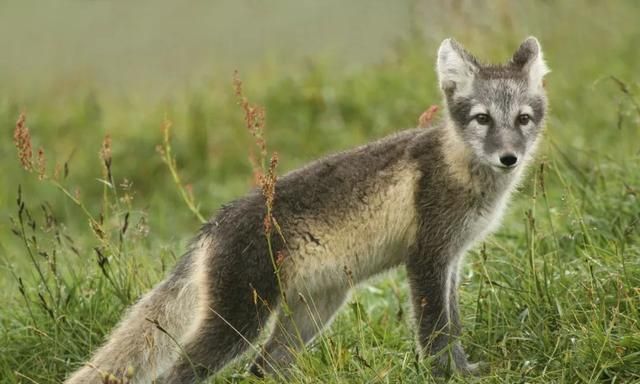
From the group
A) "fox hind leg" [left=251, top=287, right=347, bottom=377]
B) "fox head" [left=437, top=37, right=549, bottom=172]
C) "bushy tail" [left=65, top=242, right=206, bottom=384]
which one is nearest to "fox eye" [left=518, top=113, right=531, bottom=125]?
"fox head" [left=437, top=37, right=549, bottom=172]

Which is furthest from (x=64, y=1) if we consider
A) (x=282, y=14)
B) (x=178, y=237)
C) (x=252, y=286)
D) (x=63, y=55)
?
(x=252, y=286)

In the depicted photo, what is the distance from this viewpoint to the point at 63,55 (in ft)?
36.0

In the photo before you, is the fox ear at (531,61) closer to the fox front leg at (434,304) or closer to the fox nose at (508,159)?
the fox nose at (508,159)

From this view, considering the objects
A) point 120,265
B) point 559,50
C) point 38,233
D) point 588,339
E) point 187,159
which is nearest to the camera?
point 588,339

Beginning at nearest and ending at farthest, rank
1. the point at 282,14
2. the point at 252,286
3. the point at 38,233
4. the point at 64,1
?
the point at 252,286, the point at 38,233, the point at 282,14, the point at 64,1

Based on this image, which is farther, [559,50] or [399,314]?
[559,50]

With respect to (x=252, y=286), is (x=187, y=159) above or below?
below

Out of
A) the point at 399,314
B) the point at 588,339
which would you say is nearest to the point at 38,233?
the point at 399,314

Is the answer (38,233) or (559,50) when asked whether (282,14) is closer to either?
(559,50)

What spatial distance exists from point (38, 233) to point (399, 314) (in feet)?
12.4

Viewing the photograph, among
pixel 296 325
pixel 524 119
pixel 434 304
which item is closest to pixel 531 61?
pixel 524 119

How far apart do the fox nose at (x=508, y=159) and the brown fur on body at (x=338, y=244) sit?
6cm

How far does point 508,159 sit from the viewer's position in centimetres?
436

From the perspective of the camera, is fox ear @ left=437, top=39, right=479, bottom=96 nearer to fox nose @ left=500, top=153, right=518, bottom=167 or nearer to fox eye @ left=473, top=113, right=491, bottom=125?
fox eye @ left=473, top=113, right=491, bottom=125
